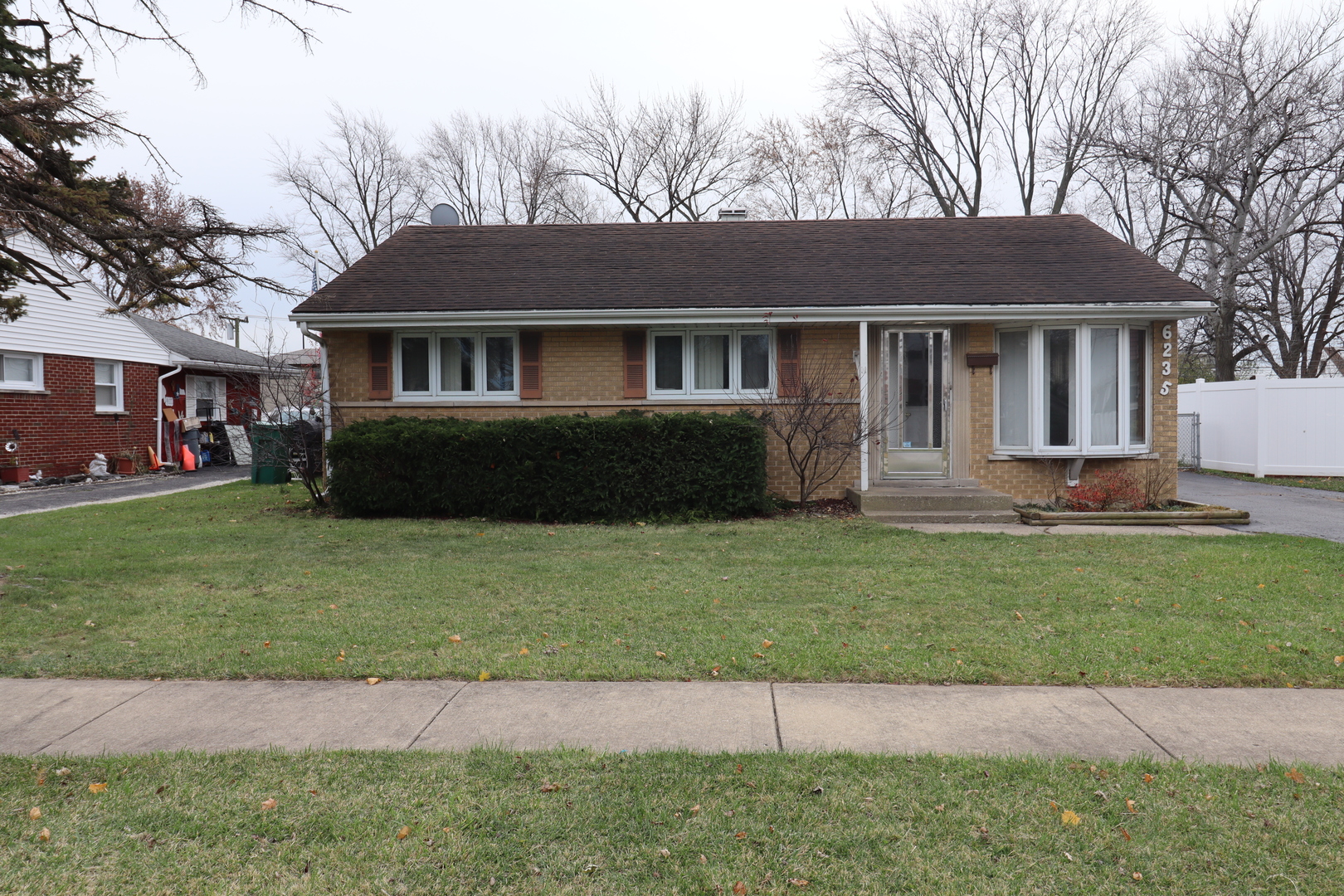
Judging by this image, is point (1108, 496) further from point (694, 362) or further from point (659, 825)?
point (659, 825)

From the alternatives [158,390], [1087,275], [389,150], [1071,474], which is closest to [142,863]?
[1071,474]

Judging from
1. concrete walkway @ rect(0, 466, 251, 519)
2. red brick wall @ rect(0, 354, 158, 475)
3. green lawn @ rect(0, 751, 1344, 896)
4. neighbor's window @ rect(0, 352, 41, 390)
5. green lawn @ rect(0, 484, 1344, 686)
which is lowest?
green lawn @ rect(0, 751, 1344, 896)

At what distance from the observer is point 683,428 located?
11.4 m

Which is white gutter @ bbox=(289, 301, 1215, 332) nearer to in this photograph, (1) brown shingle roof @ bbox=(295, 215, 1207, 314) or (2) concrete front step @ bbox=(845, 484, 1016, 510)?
(1) brown shingle roof @ bbox=(295, 215, 1207, 314)

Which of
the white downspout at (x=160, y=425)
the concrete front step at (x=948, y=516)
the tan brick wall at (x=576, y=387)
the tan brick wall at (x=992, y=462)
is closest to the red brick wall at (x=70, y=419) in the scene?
the white downspout at (x=160, y=425)

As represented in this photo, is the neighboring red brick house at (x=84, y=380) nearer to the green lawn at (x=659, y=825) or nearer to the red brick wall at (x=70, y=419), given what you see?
the red brick wall at (x=70, y=419)

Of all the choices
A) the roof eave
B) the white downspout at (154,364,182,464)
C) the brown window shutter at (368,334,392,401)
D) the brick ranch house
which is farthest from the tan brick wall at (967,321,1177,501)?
the white downspout at (154,364,182,464)

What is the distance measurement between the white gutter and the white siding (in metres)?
7.02

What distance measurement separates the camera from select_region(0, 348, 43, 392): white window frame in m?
16.5

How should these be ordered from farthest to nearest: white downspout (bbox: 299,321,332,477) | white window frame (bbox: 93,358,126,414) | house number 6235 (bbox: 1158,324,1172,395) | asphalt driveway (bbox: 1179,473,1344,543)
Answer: white window frame (bbox: 93,358,126,414), white downspout (bbox: 299,321,332,477), house number 6235 (bbox: 1158,324,1172,395), asphalt driveway (bbox: 1179,473,1344,543)

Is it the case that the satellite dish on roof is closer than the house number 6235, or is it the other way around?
the house number 6235

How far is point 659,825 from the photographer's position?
3.17m

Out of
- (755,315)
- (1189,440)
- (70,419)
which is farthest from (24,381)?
(1189,440)

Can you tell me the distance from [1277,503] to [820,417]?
7768 millimetres
